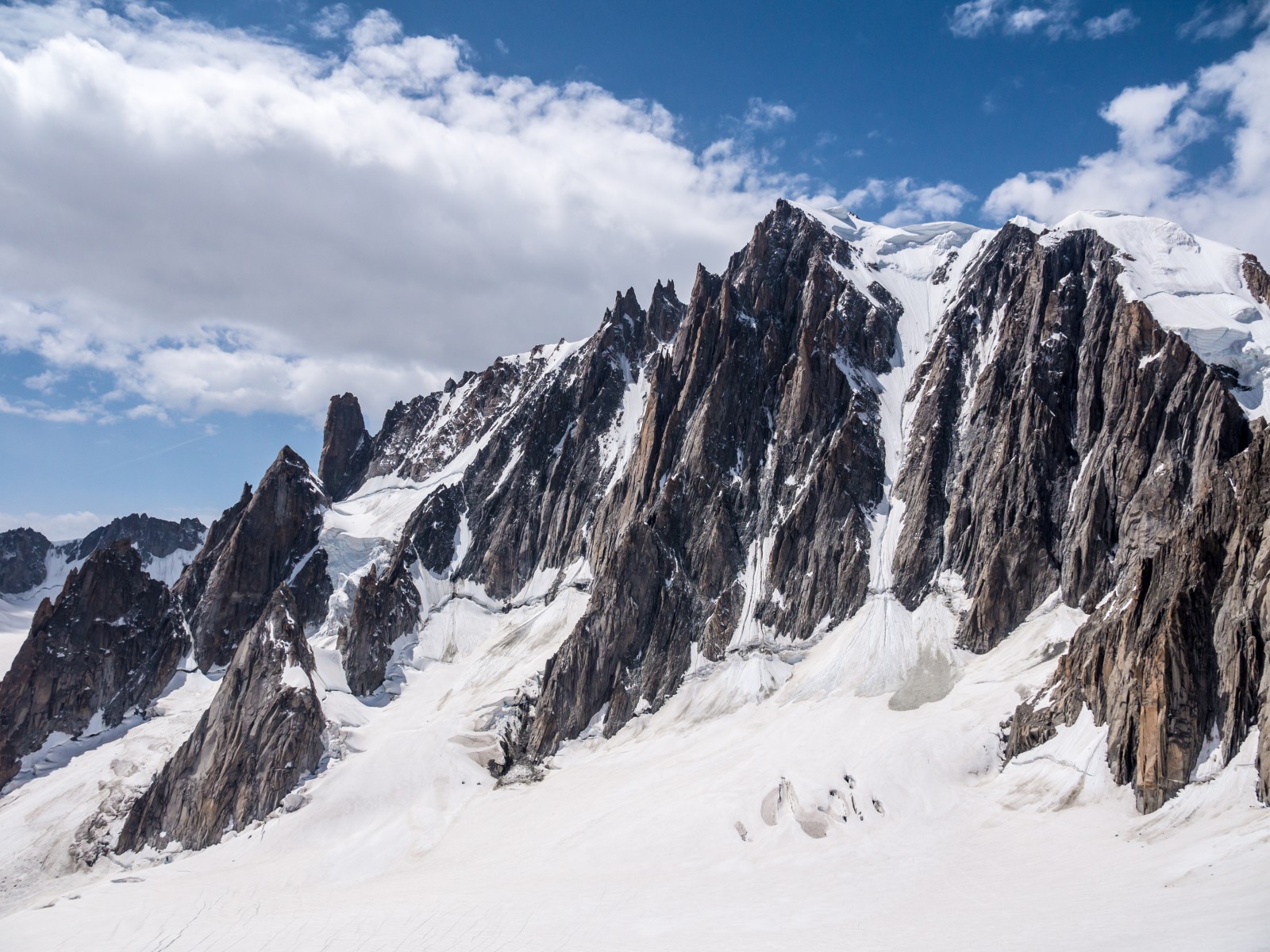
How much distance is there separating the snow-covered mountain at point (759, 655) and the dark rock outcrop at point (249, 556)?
809mm

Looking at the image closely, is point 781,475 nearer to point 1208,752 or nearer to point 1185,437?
point 1185,437

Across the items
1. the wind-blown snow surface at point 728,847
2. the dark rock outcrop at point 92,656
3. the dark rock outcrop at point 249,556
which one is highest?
the dark rock outcrop at point 249,556

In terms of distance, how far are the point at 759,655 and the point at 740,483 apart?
31.2 metres

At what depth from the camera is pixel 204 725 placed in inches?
4139

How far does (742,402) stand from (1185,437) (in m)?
63.1

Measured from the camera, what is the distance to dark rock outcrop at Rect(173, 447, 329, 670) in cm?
14988

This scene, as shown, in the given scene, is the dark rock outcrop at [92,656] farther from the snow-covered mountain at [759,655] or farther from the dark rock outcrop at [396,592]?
the dark rock outcrop at [396,592]

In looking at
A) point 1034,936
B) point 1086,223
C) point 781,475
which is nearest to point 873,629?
point 781,475

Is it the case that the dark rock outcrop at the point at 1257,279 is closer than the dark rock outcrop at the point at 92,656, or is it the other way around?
the dark rock outcrop at the point at 1257,279

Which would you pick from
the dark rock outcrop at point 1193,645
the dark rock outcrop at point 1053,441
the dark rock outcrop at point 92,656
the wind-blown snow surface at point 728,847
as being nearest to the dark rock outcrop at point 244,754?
the wind-blown snow surface at point 728,847

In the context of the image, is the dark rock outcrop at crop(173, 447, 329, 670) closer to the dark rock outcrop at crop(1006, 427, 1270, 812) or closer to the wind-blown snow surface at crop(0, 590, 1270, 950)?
the wind-blown snow surface at crop(0, 590, 1270, 950)

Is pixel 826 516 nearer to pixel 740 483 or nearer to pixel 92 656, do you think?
pixel 740 483

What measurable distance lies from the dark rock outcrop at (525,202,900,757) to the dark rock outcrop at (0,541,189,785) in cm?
7517

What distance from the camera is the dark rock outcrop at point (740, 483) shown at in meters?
108
